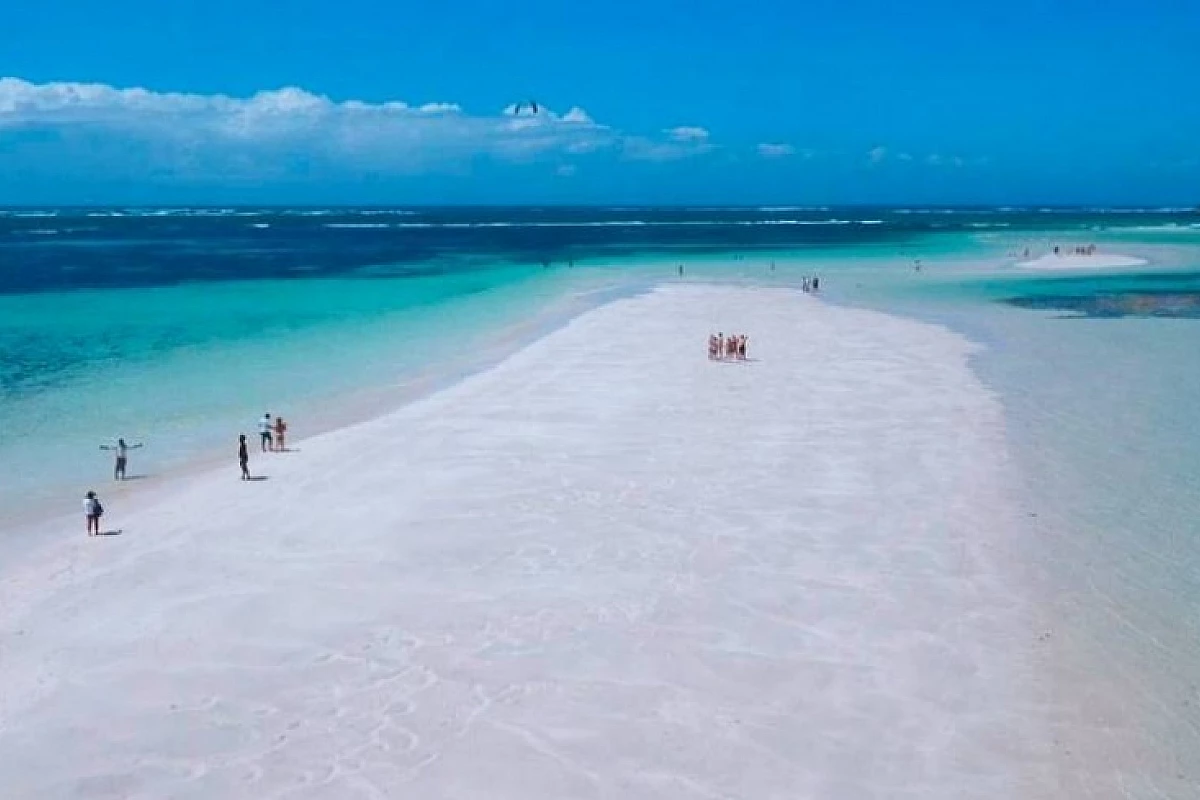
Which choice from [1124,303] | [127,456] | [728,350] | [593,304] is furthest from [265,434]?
[1124,303]

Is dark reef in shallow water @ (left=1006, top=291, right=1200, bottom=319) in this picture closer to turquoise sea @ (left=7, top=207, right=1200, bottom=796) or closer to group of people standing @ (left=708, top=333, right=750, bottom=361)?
turquoise sea @ (left=7, top=207, right=1200, bottom=796)

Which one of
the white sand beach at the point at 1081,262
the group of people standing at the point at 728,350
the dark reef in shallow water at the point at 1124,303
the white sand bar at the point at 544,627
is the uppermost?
the white sand beach at the point at 1081,262

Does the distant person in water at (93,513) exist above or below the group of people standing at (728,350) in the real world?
below

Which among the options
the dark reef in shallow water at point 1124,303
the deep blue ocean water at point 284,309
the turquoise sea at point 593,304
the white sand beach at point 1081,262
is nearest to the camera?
the turquoise sea at point 593,304

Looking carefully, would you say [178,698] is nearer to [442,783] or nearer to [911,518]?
[442,783]

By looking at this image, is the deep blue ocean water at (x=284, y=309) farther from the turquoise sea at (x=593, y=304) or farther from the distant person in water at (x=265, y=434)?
the distant person in water at (x=265, y=434)

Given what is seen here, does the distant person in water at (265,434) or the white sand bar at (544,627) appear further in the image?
the distant person in water at (265,434)

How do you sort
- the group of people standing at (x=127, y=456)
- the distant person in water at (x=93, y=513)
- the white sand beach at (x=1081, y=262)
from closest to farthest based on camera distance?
1. the distant person in water at (x=93, y=513)
2. the group of people standing at (x=127, y=456)
3. the white sand beach at (x=1081, y=262)

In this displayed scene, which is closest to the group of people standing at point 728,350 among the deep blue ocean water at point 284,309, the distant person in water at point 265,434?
the deep blue ocean water at point 284,309

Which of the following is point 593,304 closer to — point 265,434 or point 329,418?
point 329,418
